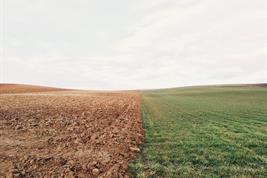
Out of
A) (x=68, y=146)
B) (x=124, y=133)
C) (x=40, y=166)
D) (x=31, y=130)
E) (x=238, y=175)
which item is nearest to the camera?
(x=238, y=175)

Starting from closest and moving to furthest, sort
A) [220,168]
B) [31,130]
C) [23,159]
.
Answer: [220,168] < [23,159] < [31,130]

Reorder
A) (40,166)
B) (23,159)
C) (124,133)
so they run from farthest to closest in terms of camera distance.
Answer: (124,133) < (23,159) < (40,166)

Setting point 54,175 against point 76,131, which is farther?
point 76,131

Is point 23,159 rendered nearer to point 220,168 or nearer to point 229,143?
point 220,168

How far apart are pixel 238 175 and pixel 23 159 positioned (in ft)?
22.3

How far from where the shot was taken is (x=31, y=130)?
11.7m

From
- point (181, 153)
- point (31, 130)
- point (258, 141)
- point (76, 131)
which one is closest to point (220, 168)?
point (181, 153)

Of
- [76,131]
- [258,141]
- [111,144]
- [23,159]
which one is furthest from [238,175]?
[76,131]

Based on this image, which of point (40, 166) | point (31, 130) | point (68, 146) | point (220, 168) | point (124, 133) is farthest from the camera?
point (31, 130)

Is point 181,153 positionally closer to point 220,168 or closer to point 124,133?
point 220,168

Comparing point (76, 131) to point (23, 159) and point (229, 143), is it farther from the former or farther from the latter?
point (229, 143)

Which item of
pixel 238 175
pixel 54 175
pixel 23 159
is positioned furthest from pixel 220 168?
pixel 23 159

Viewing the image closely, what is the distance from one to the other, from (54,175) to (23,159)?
6.79ft

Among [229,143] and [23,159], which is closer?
[23,159]
